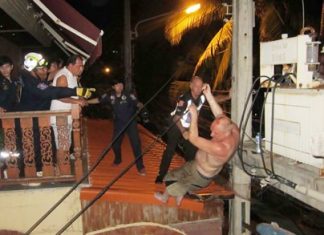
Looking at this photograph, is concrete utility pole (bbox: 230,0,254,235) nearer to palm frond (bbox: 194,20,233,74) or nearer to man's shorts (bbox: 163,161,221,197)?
man's shorts (bbox: 163,161,221,197)

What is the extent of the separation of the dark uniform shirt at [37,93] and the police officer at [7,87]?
0.39 feet

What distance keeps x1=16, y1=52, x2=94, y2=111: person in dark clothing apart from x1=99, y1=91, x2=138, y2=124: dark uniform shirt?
34.8 inches

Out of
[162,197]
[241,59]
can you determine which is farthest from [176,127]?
[241,59]

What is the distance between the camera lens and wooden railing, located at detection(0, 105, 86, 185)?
6.07 metres

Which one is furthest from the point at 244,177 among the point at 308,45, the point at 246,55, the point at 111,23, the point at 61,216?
the point at 111,23

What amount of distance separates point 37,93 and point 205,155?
2.86 m

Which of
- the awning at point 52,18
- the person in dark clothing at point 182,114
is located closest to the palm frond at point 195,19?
the awning at point 52,18

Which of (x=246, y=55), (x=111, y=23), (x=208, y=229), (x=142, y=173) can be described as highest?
(x=111, y=23)

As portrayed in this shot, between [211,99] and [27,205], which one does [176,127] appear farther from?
[27,205]

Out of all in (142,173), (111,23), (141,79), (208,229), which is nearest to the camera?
(208,229)

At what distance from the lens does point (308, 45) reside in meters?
4.55

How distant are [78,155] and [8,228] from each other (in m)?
1.53

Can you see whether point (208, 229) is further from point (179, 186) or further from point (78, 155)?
point (78, 155)

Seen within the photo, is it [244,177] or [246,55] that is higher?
[246,55]
